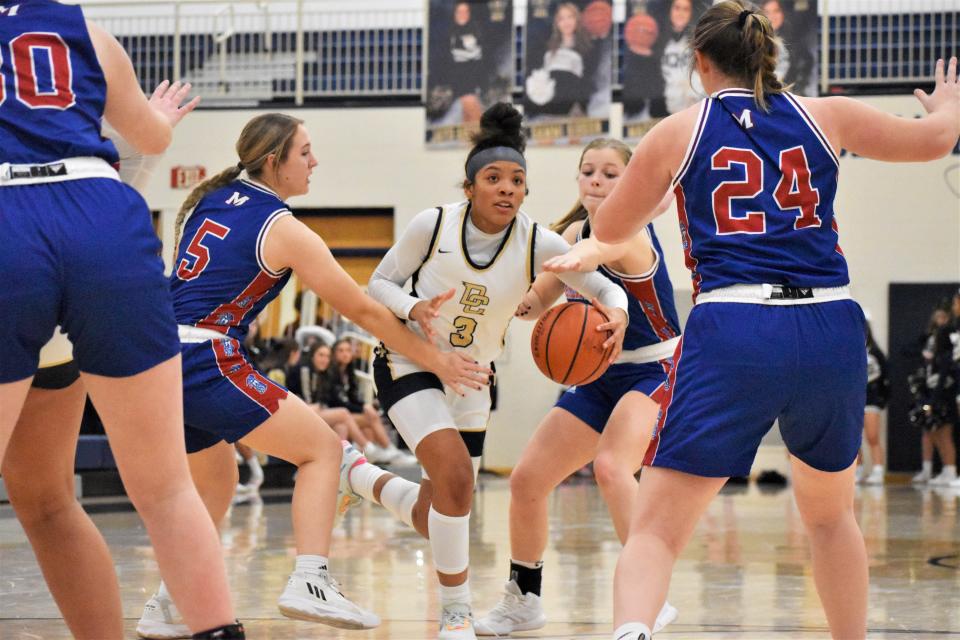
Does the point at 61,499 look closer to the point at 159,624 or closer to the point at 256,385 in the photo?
the point at 256,385

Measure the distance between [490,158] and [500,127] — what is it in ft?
0.47

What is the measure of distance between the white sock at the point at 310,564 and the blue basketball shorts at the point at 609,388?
1228mm

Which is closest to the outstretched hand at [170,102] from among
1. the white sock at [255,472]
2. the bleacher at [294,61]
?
the white sock at [255,472]

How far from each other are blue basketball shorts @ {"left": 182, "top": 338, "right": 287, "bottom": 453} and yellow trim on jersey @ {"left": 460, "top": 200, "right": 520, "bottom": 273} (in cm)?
82

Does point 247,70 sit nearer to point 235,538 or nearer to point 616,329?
point 235,538

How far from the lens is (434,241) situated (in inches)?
177

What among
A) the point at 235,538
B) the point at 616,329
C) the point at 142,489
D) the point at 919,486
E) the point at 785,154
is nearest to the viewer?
the point at 142,489

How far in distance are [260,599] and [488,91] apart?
979cm

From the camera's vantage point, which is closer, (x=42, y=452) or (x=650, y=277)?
(x=42, y=452)

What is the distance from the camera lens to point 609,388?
479cm

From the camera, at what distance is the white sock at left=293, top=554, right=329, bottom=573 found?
13.0 feet

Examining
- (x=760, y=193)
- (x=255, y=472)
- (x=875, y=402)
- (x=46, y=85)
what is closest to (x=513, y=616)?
(x=760, y=193)

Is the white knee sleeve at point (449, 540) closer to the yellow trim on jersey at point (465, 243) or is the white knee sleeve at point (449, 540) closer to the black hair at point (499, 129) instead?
the yellow trim on jersey at point (465, 243)

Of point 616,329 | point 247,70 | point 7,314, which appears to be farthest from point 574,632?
point 247,70
